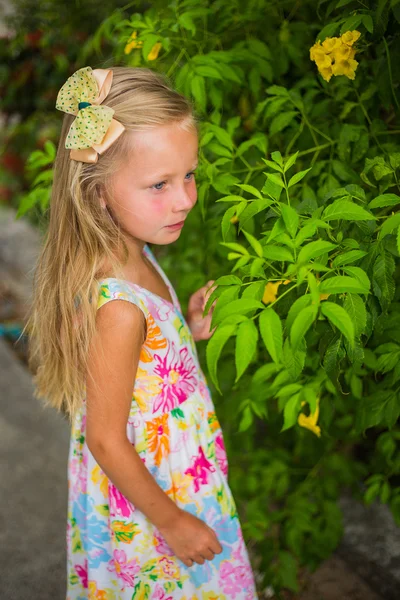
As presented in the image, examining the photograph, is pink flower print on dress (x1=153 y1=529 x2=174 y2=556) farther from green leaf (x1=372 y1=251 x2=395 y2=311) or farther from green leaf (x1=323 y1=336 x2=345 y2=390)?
green leaf (x1=372 y1=251 x2=395 y2=311)

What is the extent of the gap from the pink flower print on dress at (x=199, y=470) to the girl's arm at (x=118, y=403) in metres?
0.12

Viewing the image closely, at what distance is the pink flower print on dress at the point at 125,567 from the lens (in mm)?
1576

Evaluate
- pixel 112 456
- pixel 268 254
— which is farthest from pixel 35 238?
pixel 268 254

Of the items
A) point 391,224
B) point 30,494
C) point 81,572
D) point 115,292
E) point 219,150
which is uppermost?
point 391,224

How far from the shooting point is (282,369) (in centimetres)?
157

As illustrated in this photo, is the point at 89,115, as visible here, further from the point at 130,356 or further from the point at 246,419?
the point at 246,419

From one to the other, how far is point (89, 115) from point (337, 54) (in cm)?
52

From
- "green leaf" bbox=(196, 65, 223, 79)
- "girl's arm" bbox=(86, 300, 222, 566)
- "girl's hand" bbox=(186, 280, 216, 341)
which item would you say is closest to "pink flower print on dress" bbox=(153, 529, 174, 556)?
"girl's arm" bbox=(86, 300, 222, 566)

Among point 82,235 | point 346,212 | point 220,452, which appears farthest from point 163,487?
point 346,212

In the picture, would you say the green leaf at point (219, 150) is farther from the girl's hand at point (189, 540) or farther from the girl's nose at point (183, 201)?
the girl's hand at point (189, 540)

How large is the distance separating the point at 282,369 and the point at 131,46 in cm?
85

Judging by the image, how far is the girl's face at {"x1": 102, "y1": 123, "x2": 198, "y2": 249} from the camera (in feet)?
4.49

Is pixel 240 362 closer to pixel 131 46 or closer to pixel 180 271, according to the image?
pixel 131 46

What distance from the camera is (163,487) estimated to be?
1.58 meters
